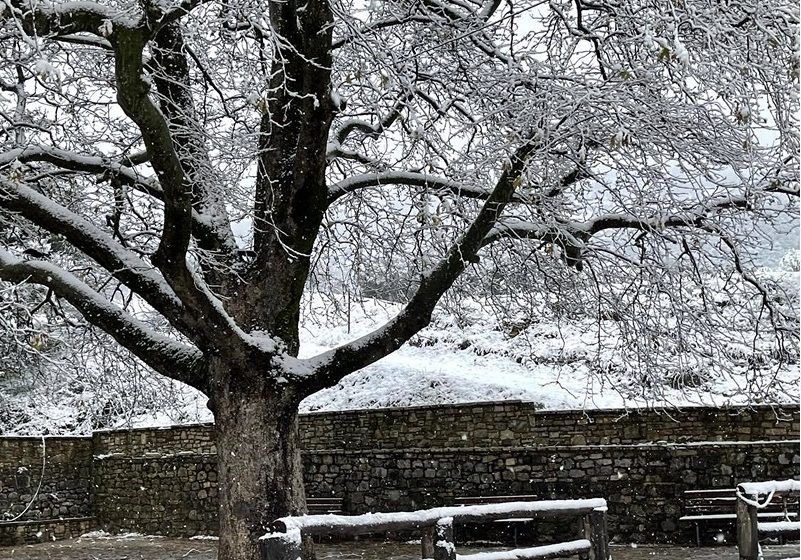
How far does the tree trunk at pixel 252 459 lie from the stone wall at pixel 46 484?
10804mm

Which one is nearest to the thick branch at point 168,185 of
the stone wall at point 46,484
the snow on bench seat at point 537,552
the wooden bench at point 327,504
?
the snow on bench seat at point 537,552

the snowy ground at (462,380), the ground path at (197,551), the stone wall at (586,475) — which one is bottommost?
the ground path at (197,551)

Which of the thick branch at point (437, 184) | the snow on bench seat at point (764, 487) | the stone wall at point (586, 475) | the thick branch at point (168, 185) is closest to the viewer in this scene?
the thick branch at point (168, 185)

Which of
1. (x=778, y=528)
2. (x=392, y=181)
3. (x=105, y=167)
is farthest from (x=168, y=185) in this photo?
(x=778, y=528)

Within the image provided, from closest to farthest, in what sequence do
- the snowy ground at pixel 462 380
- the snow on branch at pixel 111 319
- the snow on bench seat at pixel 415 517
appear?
the snow on bench seat at pixel 415 517, the snow on branch at pixel 111 319, the snowy ground at pixel 462 380

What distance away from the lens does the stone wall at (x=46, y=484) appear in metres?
16.4

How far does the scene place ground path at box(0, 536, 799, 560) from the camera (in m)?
10.4

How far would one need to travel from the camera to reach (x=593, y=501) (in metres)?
6.56

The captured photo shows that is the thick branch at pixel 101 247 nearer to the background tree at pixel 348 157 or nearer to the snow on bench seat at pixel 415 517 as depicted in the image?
the background tree at pixel 348 157

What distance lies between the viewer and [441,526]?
557 cm

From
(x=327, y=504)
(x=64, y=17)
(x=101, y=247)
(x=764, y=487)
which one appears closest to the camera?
(x=64, y=17)

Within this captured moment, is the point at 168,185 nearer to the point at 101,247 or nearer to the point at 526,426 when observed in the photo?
the point at 101,247

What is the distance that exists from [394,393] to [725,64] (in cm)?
1294

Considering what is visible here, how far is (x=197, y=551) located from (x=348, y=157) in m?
8.02
